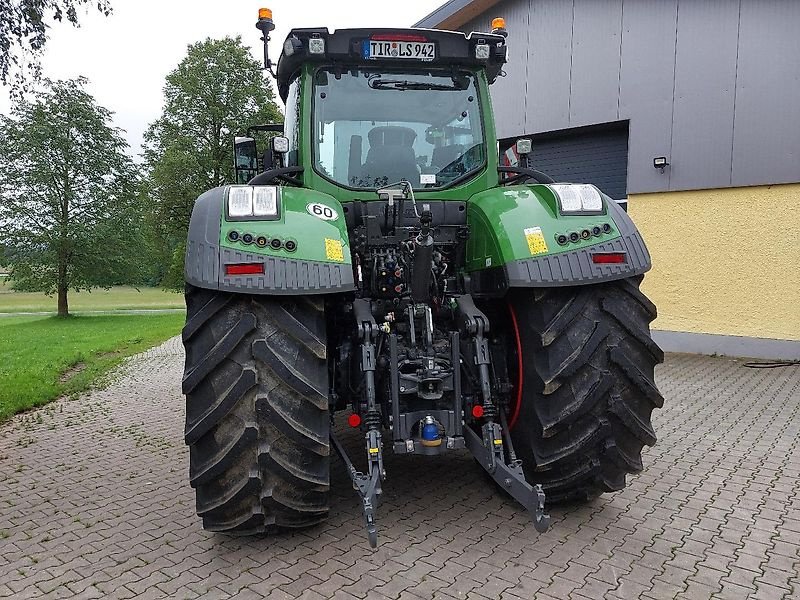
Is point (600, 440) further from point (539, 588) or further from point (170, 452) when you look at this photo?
point (170, 452)

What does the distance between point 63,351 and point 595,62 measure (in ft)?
38.5

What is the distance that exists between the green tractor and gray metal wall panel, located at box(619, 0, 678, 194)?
6899 mm

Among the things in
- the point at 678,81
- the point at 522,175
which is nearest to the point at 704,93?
the point at 678,81

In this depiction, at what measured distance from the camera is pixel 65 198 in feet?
85.1

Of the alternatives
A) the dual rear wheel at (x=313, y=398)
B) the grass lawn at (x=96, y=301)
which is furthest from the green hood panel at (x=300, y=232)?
the grass lawn at (x=96, y=301)

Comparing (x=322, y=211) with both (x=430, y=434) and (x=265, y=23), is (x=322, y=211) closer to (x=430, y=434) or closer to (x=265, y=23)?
(x=430, y=434)

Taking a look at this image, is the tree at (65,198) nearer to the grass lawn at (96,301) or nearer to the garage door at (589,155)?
the grass lawn at (96,301)

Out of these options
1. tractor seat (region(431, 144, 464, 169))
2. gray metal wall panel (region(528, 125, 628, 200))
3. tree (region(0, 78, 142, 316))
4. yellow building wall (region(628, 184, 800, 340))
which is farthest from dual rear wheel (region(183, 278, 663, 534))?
tree (region(0, 78, 142, 316))

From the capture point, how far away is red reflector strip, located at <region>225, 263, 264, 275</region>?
3072mm

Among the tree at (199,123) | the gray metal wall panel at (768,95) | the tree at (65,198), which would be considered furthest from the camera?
the tree at (199,123)

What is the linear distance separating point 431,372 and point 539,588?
1.14 m

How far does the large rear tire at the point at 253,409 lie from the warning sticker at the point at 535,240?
121 centimetres

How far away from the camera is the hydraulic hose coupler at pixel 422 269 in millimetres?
3451

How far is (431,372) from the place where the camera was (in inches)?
134
